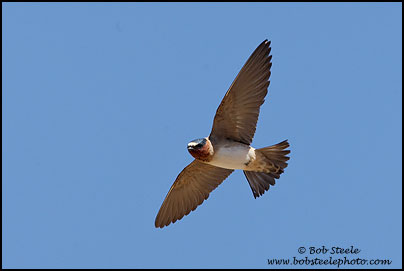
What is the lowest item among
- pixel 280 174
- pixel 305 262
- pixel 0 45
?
pixel 305 262

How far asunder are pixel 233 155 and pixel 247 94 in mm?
732

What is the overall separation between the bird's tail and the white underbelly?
0.13 metres

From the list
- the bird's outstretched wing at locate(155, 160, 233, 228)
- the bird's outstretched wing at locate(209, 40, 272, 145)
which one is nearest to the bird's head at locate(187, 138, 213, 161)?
the bird's outstretched wing at locate(209, 40, 272, 145)

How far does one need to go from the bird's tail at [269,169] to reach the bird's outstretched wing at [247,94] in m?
0.35

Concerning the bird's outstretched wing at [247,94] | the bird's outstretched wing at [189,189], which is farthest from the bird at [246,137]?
the bird's outstretched wing at [189,189]

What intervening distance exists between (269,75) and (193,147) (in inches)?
47.1

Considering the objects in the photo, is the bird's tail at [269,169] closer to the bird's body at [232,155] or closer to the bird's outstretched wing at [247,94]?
the bird's body at [232,155]

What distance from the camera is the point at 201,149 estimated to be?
873 centimetres

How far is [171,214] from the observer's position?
9984mm

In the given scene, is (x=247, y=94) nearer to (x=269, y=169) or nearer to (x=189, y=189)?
(x=269, y=169)

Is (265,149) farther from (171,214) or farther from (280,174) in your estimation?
(171,214)

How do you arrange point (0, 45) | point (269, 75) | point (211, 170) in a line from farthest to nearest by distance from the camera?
1. point (0, 45)
2. point (211, 170)
3. point (269, 75)

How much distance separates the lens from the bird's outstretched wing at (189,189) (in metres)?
9.70

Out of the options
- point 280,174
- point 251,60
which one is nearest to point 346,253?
point 280,174
